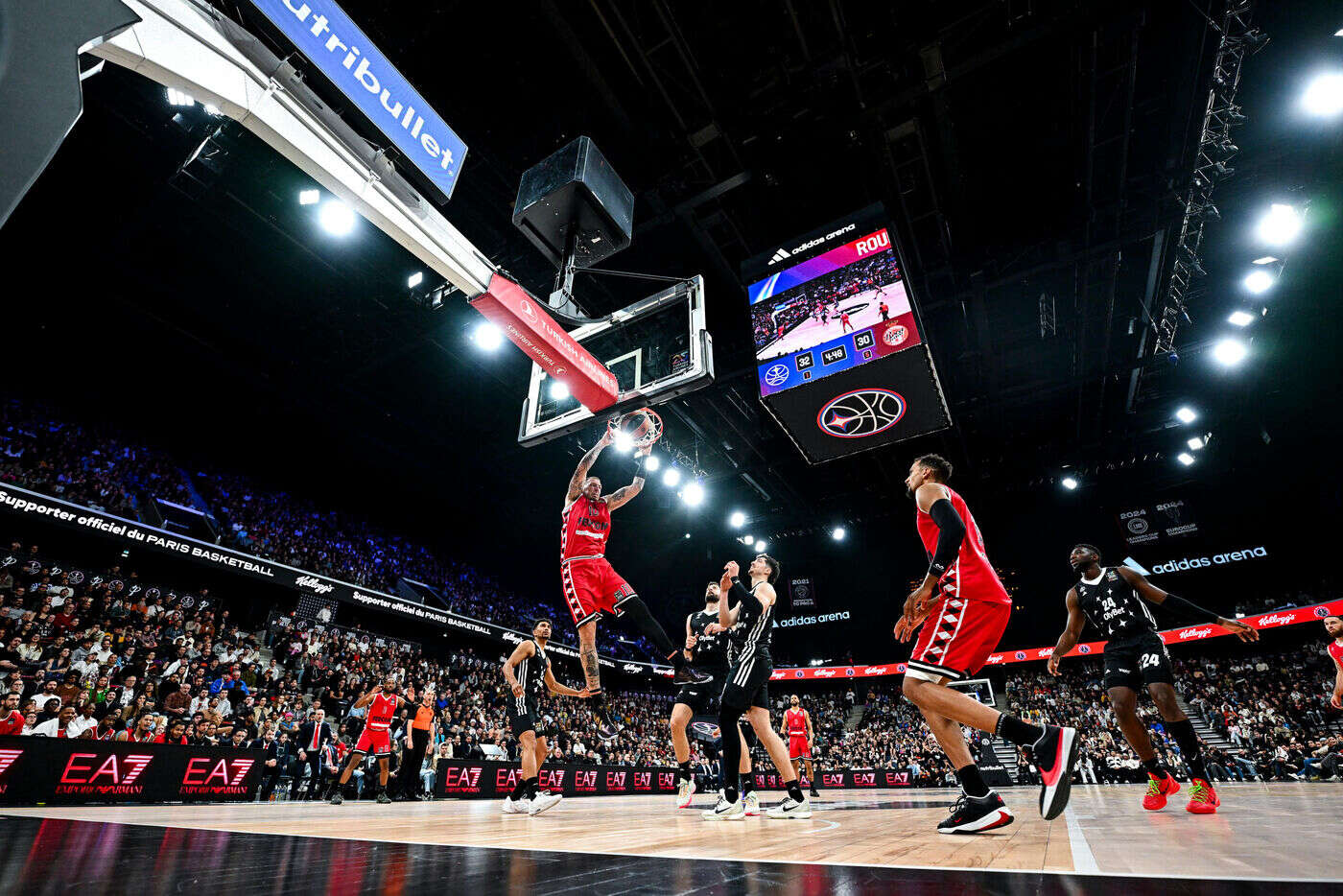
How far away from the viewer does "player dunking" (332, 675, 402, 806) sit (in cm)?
950

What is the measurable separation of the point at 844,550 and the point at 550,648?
13.6 metres

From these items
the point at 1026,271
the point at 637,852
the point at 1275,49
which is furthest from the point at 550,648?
the point at 1275,49

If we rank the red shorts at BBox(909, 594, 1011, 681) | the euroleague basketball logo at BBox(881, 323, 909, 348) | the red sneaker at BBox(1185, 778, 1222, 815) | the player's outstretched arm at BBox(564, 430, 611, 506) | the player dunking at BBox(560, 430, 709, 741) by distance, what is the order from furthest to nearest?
the euroleague basketball logo at BBox(881, 323, 909, 348) < the player's outstretched arm at BBox(564, 430, 611, 506) < the player dunking at BBox(560, 430, 709, 741) < the red sneaker at BBox(1185, 778, 1222, 815) < the red shorts at BBox(909, 594, 1011, 681)

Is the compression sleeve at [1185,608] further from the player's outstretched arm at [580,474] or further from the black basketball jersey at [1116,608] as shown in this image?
the player's outstretched arm at [580,474]

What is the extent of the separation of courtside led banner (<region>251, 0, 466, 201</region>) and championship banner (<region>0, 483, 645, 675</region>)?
38.1 ft

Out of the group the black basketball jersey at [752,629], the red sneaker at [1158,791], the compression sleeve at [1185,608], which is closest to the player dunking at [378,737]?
the black basketball jersey at [752,629]

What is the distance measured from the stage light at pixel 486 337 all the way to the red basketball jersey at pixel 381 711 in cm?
682

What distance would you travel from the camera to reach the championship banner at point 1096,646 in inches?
673

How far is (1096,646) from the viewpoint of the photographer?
2080 centimetres

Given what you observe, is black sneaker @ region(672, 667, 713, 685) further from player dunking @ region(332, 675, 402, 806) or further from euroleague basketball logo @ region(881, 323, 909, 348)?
player dunking @ region(332, 675, 402, 806)

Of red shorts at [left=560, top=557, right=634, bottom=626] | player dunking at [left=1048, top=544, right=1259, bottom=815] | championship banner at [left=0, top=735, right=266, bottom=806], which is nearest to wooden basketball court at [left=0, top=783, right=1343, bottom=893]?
player dunking at [left=1048, top=544, right=1259, bottom=815]

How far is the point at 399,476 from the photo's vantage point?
65.3ft

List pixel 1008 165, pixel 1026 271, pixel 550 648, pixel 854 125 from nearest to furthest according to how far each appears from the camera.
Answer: pixel 854 125
pixel 1008 165
pixel 1026 271
pixel 550 648

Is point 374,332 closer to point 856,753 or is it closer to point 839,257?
point 839,257
